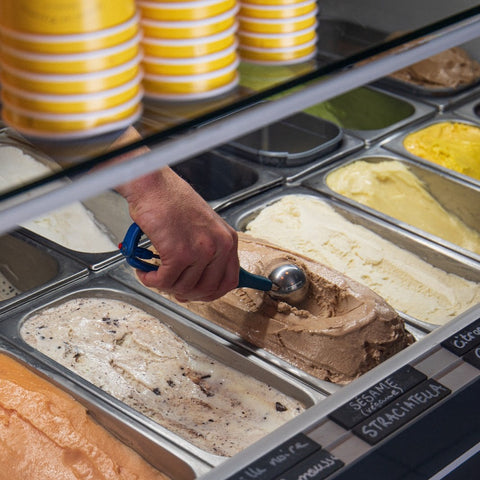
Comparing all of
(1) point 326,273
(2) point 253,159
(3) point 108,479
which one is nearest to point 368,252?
(1) point 326,273

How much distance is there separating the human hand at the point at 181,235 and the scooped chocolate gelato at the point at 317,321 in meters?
0.31

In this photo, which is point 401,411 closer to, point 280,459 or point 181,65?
point 280,459

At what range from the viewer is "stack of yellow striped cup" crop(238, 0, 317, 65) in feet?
3.51

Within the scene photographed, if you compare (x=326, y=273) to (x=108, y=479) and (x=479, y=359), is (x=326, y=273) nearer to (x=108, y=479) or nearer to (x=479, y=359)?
(x=479, y=359)

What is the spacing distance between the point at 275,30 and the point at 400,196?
5.22 feet

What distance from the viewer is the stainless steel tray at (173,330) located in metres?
1.72

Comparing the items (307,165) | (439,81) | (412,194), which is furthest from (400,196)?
(439,81)

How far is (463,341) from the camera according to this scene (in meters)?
1.60

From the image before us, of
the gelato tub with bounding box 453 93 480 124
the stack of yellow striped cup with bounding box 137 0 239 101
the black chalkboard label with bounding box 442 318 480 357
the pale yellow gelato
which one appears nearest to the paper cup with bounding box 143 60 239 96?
the stack of yellow striped cup with bounding box 137 0 239 101

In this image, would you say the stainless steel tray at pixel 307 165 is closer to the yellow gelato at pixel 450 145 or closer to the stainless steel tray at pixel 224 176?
the stainless steel tray at pixel 224 176

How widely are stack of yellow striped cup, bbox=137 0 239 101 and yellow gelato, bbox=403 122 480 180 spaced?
1.86 meters

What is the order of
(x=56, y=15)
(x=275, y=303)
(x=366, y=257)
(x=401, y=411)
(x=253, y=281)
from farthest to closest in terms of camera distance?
(x=366, y=257), (x=275, y=303), (x=253, y=281), (x=401, y=411), (x=56, y=15)

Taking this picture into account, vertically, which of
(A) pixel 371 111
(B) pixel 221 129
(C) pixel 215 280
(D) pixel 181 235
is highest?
(B) pixel 221 129

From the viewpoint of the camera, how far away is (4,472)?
5.29ft
